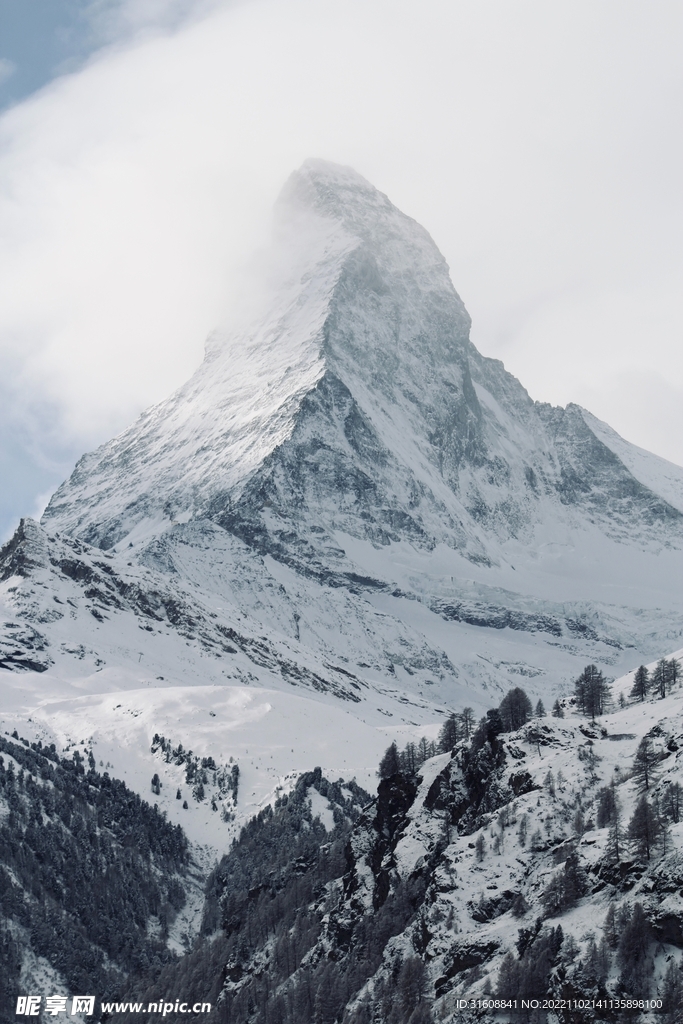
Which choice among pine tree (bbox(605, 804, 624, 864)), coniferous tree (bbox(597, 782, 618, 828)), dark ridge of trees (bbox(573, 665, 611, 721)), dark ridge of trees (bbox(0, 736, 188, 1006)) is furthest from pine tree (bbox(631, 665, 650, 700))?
dark ridge of trees (bbox(0, 736, 188, 1006))

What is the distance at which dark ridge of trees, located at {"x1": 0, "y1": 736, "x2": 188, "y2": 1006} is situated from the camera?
151250mm

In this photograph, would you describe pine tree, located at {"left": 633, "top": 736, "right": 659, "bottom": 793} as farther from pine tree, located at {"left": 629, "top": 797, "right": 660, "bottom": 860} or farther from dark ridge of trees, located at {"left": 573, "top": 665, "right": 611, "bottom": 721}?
dark ridge of trees, located at {"left": 573, "top": 665, "right": 611, "bottom": 721}

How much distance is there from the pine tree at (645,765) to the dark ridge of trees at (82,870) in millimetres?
78264

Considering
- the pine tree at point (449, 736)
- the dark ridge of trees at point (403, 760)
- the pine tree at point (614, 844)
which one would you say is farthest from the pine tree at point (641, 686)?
the pine tree at point (614, 844)

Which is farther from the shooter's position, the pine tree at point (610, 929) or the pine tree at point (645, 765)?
the pine tree at point (645, 765)

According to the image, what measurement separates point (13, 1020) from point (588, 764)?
251 ft

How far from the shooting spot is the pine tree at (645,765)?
327 feet

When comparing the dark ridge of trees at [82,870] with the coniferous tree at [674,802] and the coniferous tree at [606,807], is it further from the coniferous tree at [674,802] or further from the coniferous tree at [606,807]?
the coniferous tree at [674,802]

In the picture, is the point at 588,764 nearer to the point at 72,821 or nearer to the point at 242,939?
the point at 242,939

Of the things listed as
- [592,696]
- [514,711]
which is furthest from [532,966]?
[514,711]

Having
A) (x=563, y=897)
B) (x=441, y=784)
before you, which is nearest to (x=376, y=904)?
(x=441, y=784)

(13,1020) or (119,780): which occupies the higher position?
(119,780)

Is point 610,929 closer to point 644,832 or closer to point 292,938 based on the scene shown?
point 644,832

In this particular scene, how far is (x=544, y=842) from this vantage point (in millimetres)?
99125
